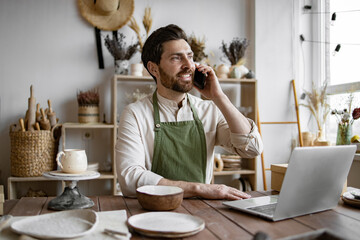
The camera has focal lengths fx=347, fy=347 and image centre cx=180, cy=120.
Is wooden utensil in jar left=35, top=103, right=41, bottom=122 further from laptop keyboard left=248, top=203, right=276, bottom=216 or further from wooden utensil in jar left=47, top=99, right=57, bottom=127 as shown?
laptop keyboard left=248, top=203, right=276, bottom=216

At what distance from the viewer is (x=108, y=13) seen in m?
3.50

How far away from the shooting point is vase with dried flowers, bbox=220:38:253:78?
360cm

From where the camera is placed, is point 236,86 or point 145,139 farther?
point 236,86

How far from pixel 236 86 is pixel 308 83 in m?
0.87

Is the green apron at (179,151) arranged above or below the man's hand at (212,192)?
above

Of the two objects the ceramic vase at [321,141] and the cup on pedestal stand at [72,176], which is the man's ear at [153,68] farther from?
the ceramic vase at [321,141]

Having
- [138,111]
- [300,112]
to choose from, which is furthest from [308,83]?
[138,111]

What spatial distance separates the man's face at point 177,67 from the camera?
76.8 inches

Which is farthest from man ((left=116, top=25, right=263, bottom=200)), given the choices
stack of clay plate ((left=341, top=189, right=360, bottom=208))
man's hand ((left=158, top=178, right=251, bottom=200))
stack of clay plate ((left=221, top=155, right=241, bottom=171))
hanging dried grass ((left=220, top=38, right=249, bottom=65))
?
hanging dried grass ((left=220, top=38, right=249, bottom=65))

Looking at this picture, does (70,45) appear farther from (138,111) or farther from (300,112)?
(300,112)

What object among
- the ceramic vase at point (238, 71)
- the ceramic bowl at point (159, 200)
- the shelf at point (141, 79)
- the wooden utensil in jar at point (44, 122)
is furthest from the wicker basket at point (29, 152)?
the ceramic bowl at point (159, 200)

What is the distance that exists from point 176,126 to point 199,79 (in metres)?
0.30

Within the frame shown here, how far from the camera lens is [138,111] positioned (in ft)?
6.43

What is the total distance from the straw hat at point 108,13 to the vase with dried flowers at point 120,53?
233mm
